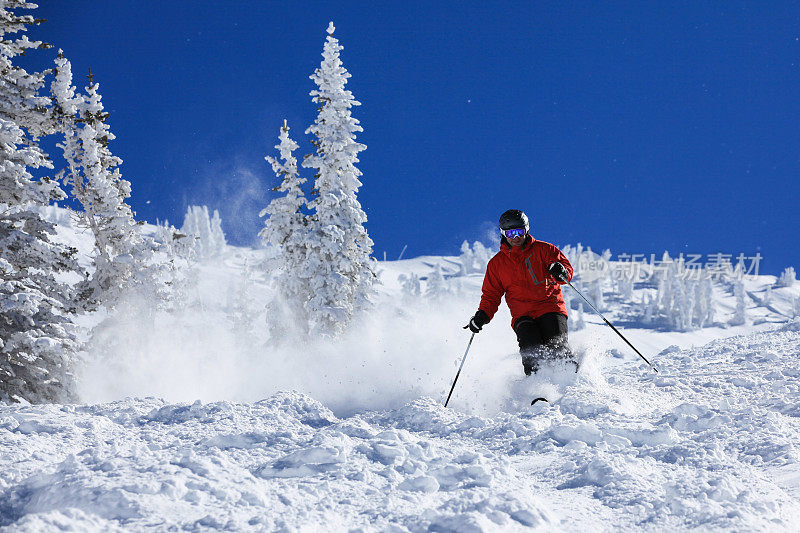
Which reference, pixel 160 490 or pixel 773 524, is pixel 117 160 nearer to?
pixel 160 490

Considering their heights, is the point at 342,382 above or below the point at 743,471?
above

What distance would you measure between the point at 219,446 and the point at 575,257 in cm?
18695

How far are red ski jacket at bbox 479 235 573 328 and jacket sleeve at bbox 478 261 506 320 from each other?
15 mm

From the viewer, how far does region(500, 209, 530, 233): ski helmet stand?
754 centimetres

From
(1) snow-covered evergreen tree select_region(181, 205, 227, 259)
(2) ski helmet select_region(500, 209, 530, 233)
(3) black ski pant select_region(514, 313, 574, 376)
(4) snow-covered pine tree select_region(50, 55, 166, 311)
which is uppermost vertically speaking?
(1) snow-covered evergreen tree select_region(181, 205, 227, 259)

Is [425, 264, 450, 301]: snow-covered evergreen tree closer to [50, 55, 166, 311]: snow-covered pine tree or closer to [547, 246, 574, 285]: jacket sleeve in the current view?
[50, 55, 166, 311]: snow-covered pine tree

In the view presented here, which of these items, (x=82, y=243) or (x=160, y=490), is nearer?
(x=160, y=490)

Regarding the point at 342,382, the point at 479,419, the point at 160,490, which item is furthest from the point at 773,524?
the point at 342,382

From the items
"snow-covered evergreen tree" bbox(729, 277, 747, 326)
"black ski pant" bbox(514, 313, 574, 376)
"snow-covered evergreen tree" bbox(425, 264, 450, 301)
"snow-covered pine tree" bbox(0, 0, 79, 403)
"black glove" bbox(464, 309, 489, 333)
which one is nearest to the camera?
"black ski pant" bbox(514, 313, 574, 376)

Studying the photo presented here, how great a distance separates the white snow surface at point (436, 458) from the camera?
2.98 m

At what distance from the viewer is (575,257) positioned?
181 metres

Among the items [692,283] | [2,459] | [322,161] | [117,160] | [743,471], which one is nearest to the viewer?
[743,471]

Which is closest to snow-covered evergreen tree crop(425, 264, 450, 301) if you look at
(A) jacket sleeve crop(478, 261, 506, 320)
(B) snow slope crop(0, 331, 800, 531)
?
(A) jacket sleeve crop(478, 261, 506, 320)

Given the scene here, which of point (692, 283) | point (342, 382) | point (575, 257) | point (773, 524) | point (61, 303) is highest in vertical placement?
point (575, 257)
